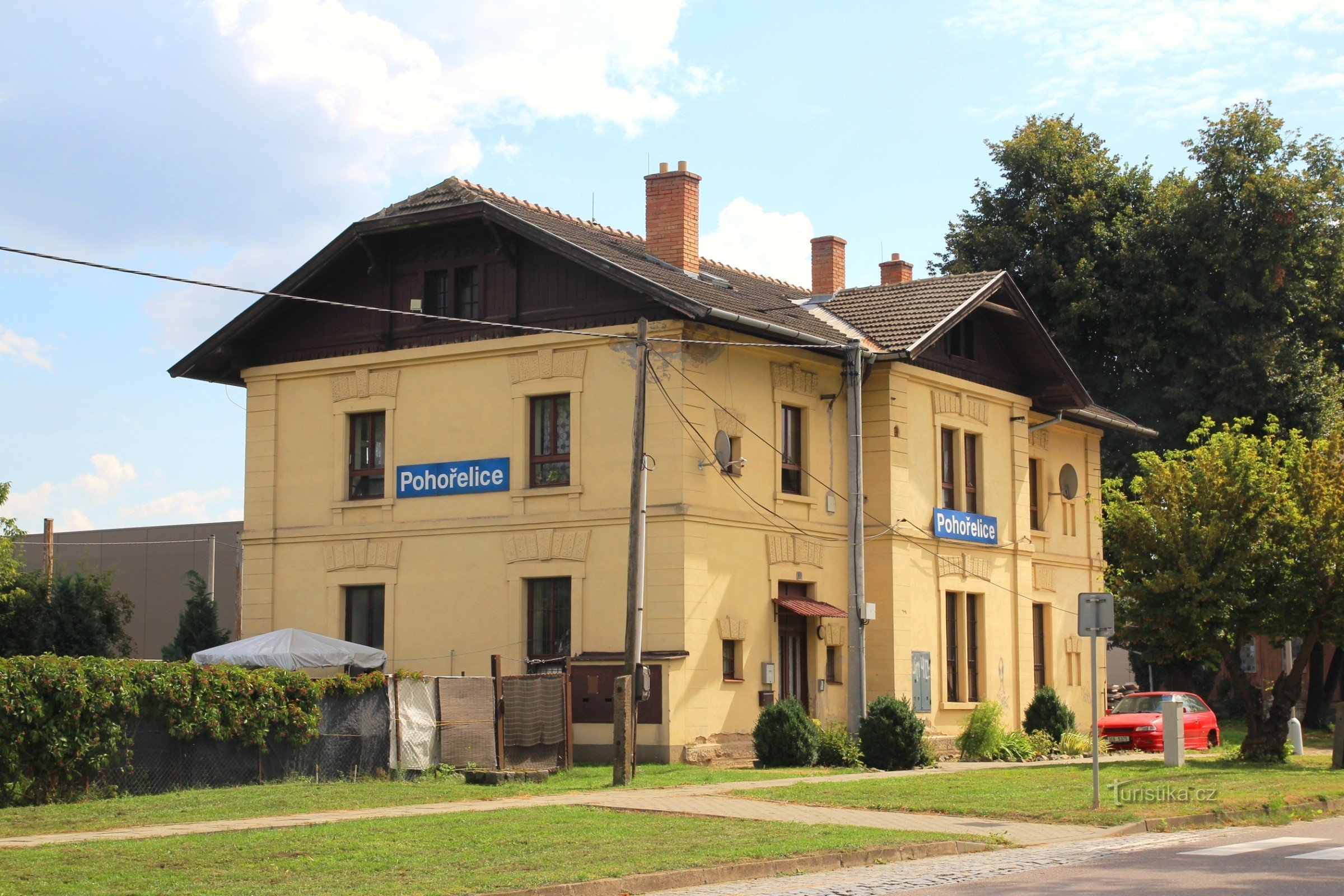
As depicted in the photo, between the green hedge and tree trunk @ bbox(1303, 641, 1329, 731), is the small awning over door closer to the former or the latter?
the green hedge

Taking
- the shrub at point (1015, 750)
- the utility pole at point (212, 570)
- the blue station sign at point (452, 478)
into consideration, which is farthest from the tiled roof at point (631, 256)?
the utility pole at point (212, 570)

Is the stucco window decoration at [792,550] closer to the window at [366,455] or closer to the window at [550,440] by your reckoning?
the window at [550,440]

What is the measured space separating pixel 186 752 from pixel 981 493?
17.2 metres

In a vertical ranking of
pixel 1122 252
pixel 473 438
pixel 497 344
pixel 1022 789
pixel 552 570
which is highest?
pixel 1122 252

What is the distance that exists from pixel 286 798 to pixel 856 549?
11104mm

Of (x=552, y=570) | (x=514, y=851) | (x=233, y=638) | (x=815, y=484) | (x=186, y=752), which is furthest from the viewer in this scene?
(x=233, y=638)

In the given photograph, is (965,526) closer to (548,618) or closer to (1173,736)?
(1173,736)

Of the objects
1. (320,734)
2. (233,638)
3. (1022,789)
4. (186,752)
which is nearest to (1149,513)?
(1022,789)

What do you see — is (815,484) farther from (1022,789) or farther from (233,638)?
(233,638)

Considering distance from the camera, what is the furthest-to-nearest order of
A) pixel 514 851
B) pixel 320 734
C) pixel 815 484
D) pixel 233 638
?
pixel 233 638, pixel 815 484, pixel 320 734, pixel 514 851

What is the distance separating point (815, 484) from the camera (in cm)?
2683

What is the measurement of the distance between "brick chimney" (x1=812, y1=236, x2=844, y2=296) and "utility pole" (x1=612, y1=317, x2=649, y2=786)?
570 inches

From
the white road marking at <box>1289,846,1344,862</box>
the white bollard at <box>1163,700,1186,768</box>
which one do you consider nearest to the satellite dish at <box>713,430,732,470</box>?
the white bollard at <box>1163,700,1186,768</box>

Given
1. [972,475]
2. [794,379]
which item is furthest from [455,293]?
[972,475]
